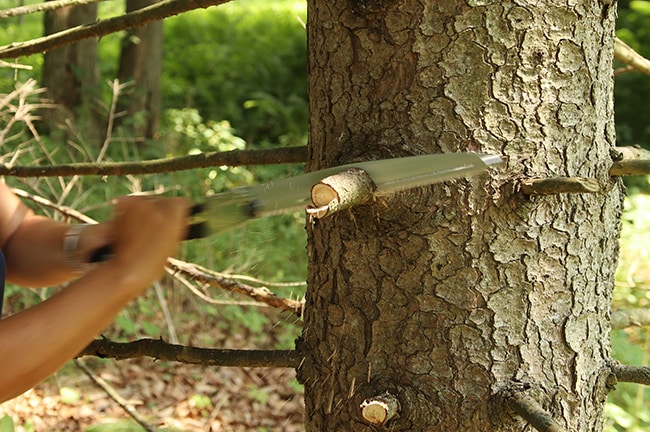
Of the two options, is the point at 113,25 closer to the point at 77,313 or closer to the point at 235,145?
the point at 77,313

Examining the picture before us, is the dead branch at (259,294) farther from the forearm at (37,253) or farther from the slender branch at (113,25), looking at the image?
the slender branch at (113,25)

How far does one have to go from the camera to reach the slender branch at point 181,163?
183cm

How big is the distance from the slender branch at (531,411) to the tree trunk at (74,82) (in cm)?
811

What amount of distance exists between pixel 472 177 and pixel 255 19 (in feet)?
44.2

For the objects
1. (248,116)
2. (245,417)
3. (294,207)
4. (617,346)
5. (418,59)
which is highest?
(418,59)

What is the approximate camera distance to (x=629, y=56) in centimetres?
206

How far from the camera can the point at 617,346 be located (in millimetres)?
5367

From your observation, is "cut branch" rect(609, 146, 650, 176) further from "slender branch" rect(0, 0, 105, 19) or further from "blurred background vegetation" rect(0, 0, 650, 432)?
"slender branch" rect(0, 0, 105, 19)

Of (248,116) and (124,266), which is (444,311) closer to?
(124,266)

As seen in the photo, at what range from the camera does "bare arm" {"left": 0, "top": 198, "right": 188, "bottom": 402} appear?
46.0 inches

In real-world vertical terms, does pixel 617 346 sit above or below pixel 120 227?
below

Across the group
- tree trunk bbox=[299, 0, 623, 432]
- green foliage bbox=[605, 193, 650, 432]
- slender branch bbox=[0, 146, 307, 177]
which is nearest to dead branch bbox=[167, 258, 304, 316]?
slender branch bbox=[0, 146, 307, 177]

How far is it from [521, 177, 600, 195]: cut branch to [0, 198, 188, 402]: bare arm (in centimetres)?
76

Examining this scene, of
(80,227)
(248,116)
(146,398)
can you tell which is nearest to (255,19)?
(248,116)
